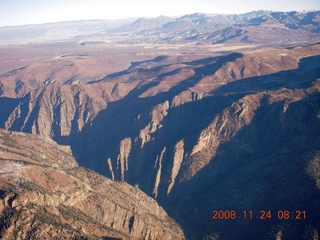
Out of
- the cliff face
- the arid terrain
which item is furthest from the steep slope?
the cliff face

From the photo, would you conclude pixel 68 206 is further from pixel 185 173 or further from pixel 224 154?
pixel 224 154

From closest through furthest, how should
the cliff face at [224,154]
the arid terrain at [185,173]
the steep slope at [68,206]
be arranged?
the steep slope at [68,206], the arid terrain at [185,173], the cliff face at [224,154]

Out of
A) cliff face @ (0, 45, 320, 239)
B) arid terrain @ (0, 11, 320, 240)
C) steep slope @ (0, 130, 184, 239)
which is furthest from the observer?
cliff face @ (0, 45, 320, 239)

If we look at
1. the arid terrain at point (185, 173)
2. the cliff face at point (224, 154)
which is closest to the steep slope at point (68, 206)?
Result: the arid terrain at point (185, 173)

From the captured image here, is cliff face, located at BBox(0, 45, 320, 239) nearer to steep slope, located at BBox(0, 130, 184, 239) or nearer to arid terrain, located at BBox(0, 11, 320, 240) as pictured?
arid terrain, located at BBox(0, 11, 320, 240)

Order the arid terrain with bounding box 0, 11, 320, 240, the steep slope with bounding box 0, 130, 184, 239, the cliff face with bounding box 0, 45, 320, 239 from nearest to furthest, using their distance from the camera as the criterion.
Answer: the steep slope with bounding box 0, 130, 184, 239, the arid terrain with bounding box 0, 11, 320, 240, the cliff face with bounding box 0, 45, 320, 239

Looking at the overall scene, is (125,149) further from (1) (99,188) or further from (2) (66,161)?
(1) (99,188)

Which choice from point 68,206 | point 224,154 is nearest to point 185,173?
point 224,154

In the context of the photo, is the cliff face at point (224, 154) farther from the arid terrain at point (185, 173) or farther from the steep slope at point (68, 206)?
the steep slope at point (68, 206)
